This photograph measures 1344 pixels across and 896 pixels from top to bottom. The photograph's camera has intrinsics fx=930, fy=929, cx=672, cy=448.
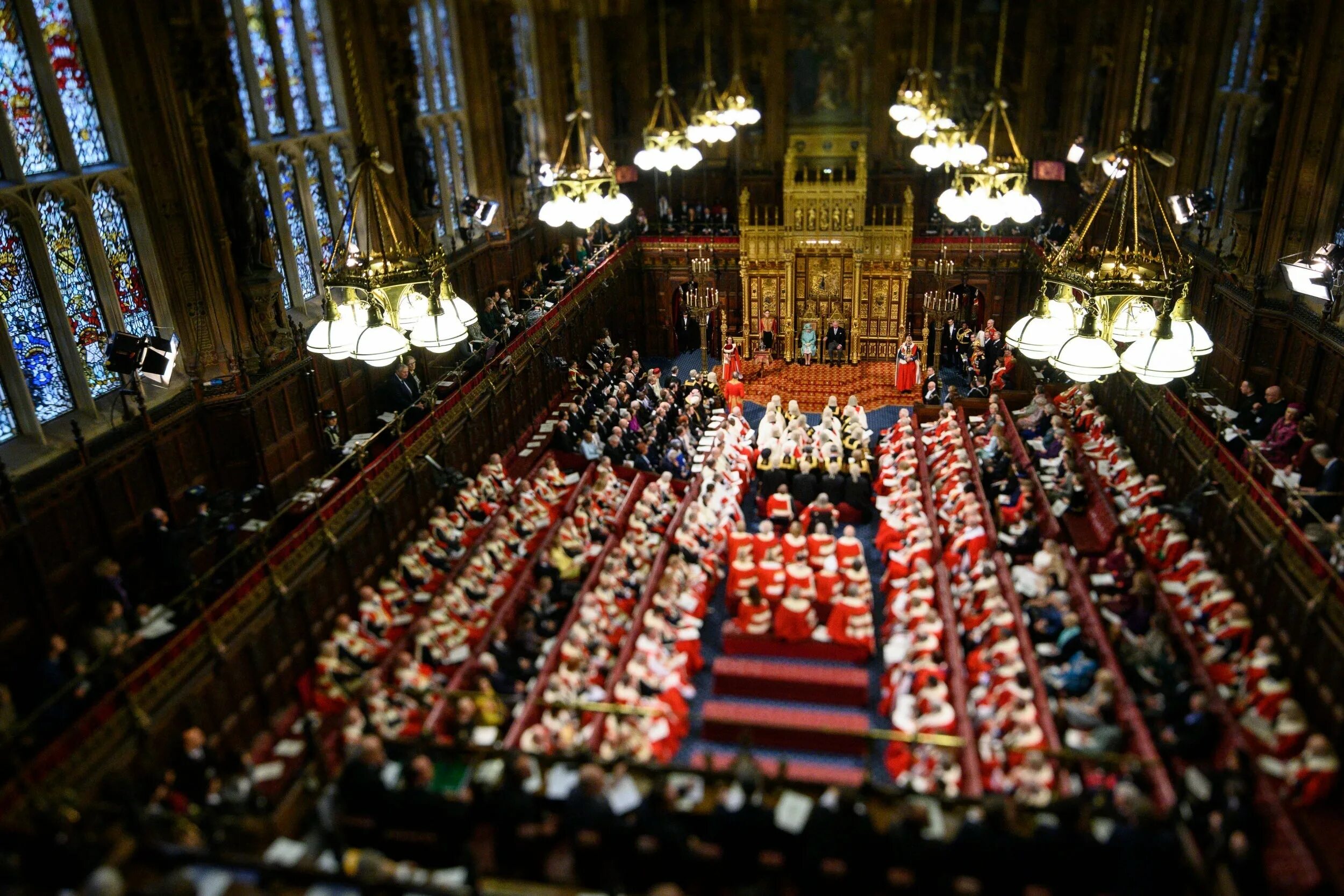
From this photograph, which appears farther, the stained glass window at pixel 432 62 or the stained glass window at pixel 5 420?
the stained glass window at pixel 432 62

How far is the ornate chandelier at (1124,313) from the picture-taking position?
22.3 feet

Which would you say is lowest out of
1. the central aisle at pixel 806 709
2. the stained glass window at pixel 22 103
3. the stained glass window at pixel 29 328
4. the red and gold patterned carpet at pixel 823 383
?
the red and gold patterned carpet at pixel 823 383

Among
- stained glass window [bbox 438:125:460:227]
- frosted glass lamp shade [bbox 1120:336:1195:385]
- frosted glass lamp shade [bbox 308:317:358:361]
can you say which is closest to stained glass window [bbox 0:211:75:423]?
frosted glass lamp shade [bbox 308:317:358:361]

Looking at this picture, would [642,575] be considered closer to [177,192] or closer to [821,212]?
[177,192]

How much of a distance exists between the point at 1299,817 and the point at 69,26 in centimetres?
1493

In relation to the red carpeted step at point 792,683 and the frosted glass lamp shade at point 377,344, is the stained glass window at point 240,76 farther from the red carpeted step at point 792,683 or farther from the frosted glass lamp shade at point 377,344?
the red carpeted step at point 792,683

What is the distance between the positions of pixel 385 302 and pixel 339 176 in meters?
9.44

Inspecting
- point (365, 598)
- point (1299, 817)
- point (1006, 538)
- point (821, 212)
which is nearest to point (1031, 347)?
point (1299, 817)

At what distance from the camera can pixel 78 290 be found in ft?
35.4

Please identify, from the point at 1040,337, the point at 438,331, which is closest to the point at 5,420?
the point at 438,331

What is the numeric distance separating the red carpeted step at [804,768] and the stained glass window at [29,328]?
829 centimetres

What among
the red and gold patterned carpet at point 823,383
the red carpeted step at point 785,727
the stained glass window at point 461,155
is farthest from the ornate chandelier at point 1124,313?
the stained glass window at point 461,155

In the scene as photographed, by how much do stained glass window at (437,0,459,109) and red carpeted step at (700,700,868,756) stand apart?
47.3 ft

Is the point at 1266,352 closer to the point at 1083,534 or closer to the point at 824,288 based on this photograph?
the point at 1083,534
